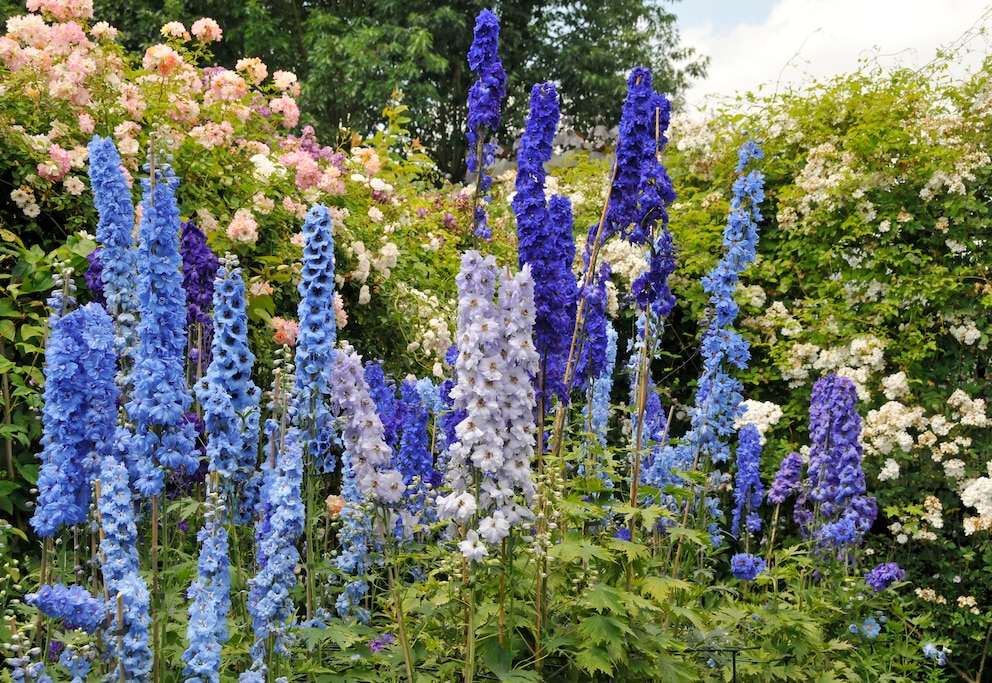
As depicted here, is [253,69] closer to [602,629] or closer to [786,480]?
[786,480]

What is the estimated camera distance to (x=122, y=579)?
2320mm

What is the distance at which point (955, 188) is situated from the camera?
240 inches

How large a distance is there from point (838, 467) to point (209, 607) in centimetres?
338

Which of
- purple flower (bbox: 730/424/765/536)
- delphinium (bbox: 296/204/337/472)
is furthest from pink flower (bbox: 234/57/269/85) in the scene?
purple flower (bbox: 730/424/765/536)

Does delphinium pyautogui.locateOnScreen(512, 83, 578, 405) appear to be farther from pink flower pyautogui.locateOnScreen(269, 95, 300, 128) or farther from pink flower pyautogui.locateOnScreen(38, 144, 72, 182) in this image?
pink flower pyautogui.locateOnScreen(269, 95, 300, 128)

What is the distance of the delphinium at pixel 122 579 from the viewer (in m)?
2.30

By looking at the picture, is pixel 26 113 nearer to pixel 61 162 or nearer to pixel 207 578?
pixel 61 162

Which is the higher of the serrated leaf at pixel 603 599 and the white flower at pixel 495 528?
the white flower at pixel 495 528

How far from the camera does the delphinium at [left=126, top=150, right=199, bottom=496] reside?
A: 2520mm

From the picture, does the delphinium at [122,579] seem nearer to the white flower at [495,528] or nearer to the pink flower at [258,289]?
the white flower at [495,528]

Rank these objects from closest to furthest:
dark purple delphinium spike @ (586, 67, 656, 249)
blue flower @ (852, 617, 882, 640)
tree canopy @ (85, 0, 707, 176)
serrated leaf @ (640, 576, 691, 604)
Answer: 1. serrated leaf @ (640, 576, 691, 604)
2. dark purple delphinium spike @ (586, 67, 656, 249)
3. blue flower @ (852, 617, 882, 640)
4. tree canopy @ (85, 0, 707, 176)

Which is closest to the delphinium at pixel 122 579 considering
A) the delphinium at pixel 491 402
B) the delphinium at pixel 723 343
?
the delphinium at pixel 491 402

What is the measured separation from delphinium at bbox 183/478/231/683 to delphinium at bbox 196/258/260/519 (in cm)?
33

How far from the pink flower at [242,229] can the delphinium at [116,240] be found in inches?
70.9
